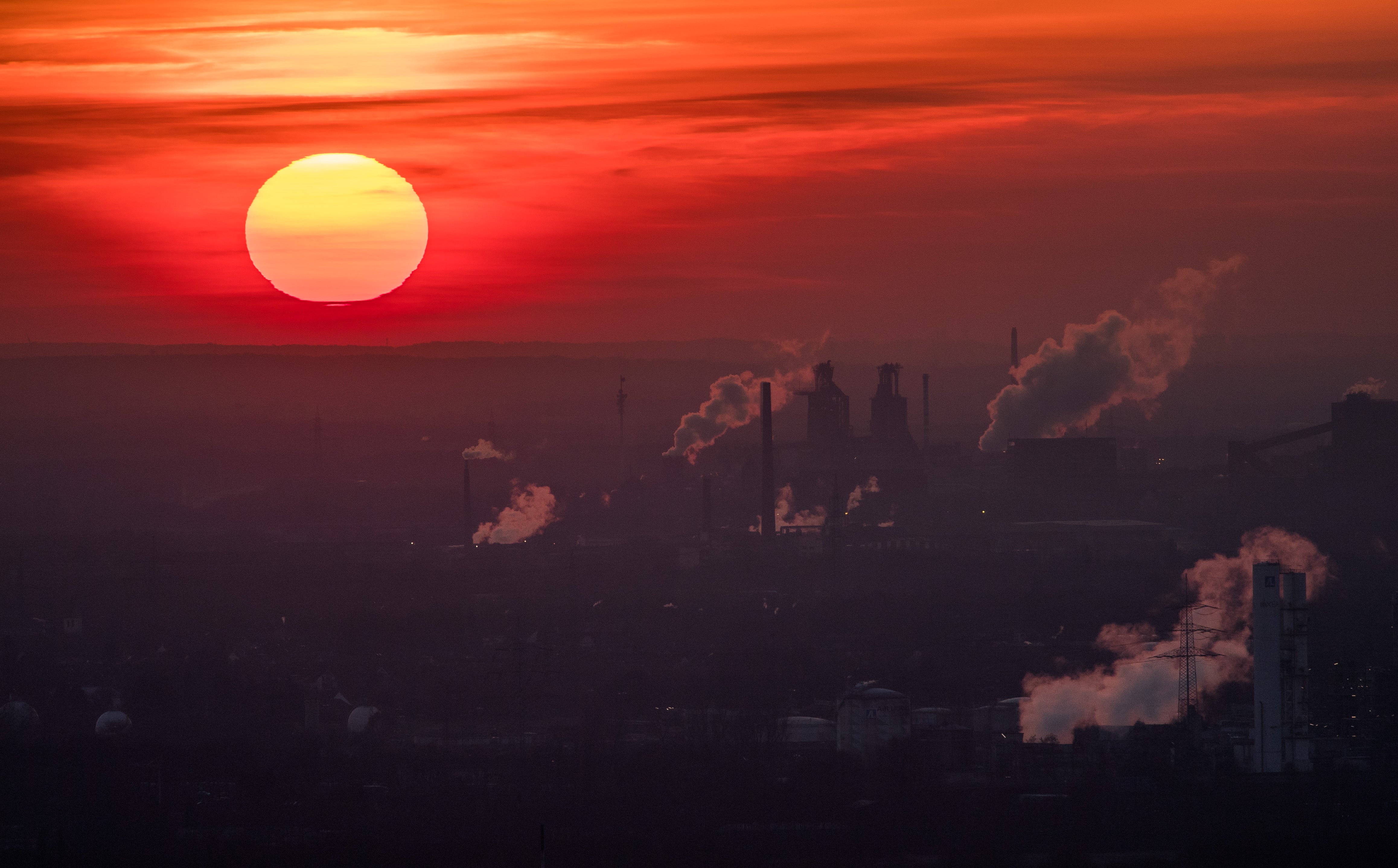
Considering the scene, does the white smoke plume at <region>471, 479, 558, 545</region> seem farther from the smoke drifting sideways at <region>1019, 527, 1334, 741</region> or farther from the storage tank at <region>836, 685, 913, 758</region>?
the storage tank at <region>836, 685, 913, 758</region>

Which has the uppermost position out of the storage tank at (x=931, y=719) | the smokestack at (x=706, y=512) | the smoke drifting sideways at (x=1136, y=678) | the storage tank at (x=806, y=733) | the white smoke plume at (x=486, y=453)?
the white smoke plume at (x=486, y=453)

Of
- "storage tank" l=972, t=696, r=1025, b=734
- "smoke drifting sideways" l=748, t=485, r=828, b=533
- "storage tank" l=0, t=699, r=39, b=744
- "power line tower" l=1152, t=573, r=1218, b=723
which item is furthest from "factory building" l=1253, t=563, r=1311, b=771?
"smoke drifting sideways" l=748, t=485, r=828, b=533

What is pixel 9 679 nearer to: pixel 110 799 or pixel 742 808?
pixel 110 799

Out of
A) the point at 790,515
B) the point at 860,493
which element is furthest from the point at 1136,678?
the point at 860,493

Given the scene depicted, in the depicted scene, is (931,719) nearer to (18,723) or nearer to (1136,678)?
(1136,678)

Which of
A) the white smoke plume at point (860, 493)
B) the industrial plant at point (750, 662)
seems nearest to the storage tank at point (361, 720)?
the industrial plant at point (750, 662)

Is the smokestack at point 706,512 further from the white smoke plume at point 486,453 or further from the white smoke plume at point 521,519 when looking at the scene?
the white smoke plume at point 486,453

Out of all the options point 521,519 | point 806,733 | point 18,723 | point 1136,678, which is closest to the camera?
point 806,733
